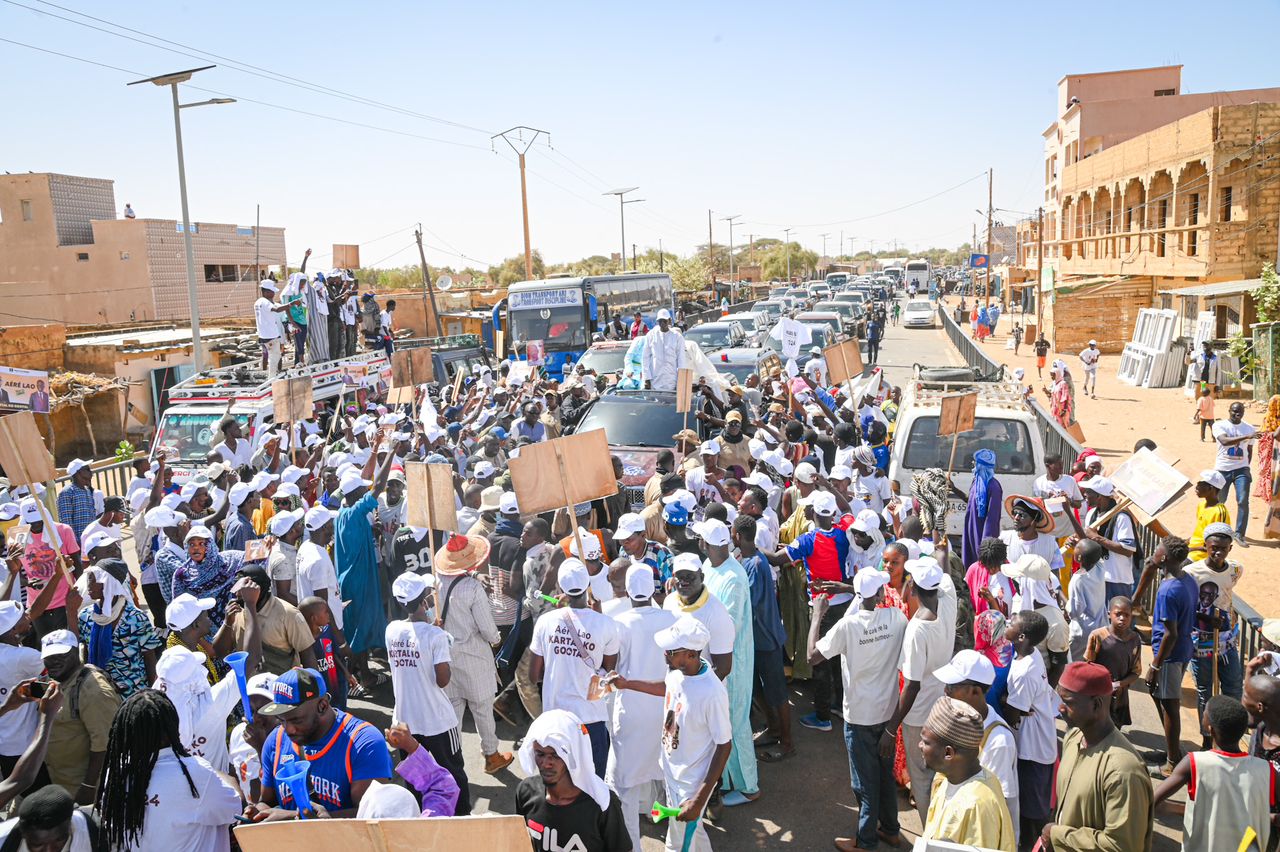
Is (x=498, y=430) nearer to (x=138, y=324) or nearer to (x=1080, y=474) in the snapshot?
(x=1080, y=474)

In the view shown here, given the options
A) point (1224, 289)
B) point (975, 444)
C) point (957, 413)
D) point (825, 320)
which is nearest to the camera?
point (957, 413)

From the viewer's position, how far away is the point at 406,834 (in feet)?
8.35

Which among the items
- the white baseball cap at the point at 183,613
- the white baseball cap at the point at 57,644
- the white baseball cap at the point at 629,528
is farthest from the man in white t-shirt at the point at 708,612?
the white baseball cap at the point at 57,644

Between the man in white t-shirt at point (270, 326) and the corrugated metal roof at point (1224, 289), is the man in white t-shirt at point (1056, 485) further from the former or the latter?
the corrugated metal roof at point (1224, 289)

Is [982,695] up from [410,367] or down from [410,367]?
down

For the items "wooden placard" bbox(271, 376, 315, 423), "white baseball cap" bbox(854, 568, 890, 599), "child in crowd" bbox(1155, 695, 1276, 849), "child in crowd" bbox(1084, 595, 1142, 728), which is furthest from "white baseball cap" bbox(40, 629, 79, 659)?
"wooden placard" bbox(271, 376, 315, 423)

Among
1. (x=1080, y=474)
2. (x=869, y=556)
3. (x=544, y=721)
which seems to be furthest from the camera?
(x=1080, y=474)

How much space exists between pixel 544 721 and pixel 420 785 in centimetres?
74

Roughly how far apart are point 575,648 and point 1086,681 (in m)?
2.39

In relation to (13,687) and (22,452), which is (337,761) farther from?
(22,452)

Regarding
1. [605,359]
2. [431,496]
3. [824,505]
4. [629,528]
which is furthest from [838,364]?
[431,496]

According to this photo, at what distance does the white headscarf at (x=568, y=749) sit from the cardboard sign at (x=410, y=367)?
9816 mm

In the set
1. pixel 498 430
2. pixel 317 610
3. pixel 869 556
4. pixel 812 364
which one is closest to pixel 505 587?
pixel 317 610

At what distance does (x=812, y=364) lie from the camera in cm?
1468
